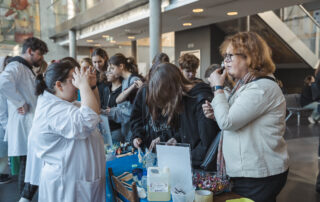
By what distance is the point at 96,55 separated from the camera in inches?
139

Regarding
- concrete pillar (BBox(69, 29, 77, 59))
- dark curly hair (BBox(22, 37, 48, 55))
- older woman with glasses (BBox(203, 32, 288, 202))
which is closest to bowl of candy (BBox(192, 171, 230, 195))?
older woman with glasses (BBox(203, 32, 288, 202))

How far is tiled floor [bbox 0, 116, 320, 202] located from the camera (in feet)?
10.4

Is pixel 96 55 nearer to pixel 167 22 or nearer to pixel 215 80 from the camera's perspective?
pixel 215 80

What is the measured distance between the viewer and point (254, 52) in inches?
56.4

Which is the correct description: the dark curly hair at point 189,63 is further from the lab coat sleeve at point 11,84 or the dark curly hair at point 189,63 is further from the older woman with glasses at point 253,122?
the lab coat sleeve at point 11,84

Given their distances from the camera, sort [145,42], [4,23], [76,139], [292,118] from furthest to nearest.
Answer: [145,42] < [4,23] < [292,118] < [76,139]

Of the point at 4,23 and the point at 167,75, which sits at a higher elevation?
the point at 4,23

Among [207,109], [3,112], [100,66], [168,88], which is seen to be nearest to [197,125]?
[207,109]

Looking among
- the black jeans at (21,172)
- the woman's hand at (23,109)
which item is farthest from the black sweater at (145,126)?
the black jeans at (21,172)

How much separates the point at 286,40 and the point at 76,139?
25.7 feet

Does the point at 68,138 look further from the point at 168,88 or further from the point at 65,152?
the point at 168,88

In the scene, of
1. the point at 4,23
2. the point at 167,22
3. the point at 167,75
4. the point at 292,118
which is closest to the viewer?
the point at 167,75

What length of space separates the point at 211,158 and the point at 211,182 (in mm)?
300

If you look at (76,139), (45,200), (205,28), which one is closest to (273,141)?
(76,139)
